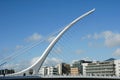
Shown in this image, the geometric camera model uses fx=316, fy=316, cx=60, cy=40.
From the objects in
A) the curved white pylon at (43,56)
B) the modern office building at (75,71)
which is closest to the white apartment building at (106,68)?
the modern office building at (75,71)

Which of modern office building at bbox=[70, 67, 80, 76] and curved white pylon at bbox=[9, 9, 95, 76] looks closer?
curved white pylon at bbox=[9, 9, 95, 76]

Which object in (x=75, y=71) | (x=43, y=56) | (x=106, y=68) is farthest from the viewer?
(x=75, y=71)

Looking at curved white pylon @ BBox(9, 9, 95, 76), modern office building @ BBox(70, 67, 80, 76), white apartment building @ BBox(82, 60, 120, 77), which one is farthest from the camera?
modern office building @ BBox(70, 67, 80, 76)

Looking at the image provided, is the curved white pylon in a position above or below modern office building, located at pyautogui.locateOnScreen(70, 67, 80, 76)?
above

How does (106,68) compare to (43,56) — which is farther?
(106,68)

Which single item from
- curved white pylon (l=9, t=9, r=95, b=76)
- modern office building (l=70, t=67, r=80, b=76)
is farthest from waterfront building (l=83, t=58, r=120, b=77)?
curved white pylon (l=9, t=9, r=95, b=76)

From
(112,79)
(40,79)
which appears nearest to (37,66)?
(40,79)

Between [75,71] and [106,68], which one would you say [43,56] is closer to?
[106,68]

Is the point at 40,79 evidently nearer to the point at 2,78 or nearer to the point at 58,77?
the point at 58,77

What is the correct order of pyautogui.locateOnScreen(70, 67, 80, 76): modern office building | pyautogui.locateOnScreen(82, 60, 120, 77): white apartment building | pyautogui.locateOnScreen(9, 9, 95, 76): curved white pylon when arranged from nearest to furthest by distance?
1. pyautogui.locateOnScreen(9, 9, 95, 76): curved white pylon
2. pyautogui.locateOnScreen(82, 60, 120, 77): white apartment building
3. pyautogui.locateOnScreen(70, 67, 80, 76): modern office building

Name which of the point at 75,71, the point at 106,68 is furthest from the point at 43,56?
the point at 75,71

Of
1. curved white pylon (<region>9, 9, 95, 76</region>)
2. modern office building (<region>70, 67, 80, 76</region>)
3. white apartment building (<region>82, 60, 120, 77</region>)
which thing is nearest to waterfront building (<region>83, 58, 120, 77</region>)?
white apartment building (<region>82, 60, 120, 77</region>)

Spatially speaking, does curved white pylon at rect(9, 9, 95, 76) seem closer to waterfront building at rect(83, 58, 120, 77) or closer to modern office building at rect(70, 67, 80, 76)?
waterfront building at rect(83, 58, 120, 77)

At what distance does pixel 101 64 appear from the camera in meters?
162
